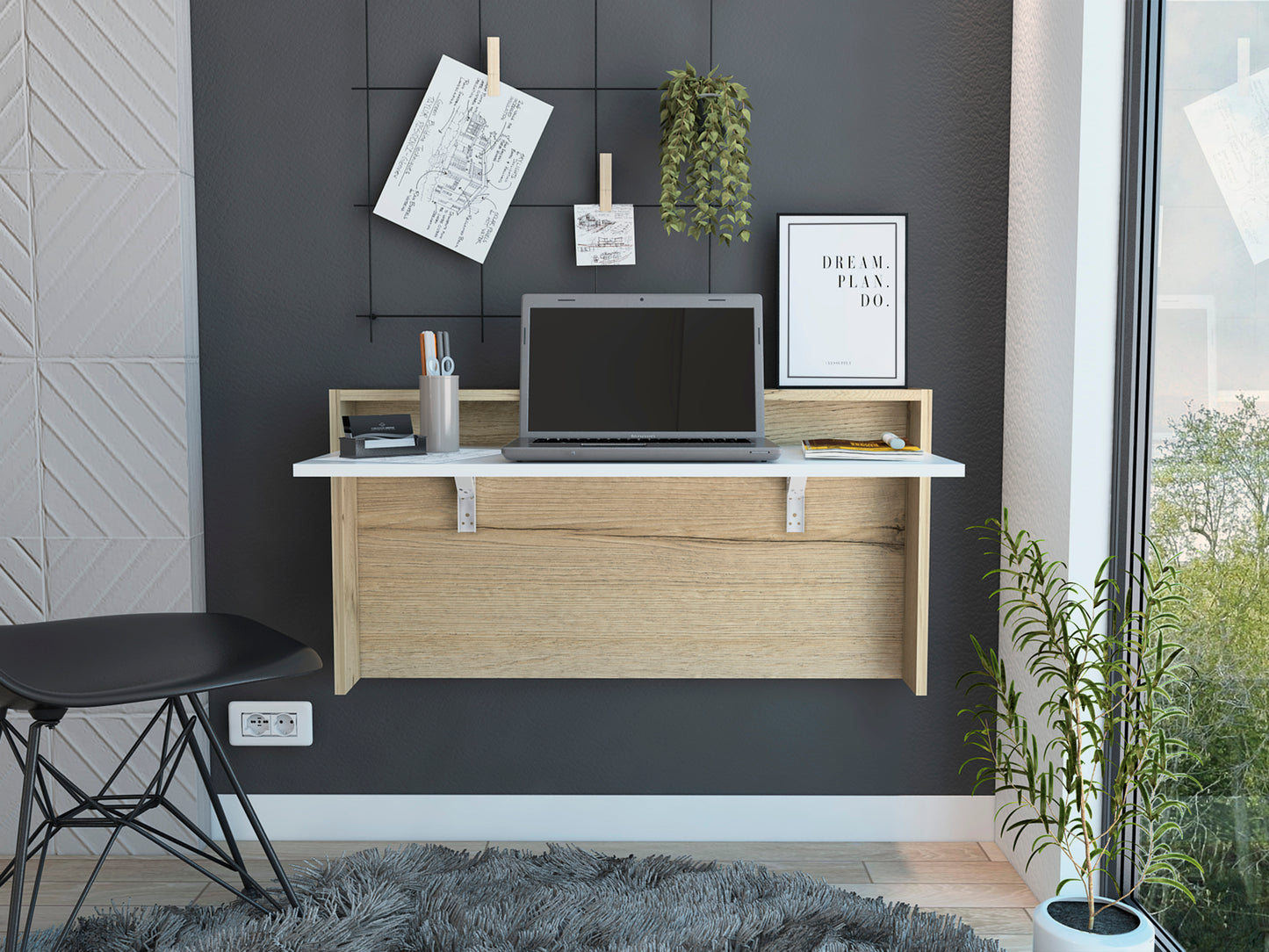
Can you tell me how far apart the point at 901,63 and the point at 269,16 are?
53.2 inches

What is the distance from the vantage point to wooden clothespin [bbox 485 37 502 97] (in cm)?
203

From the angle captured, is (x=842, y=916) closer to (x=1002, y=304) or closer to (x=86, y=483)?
(x=1002, y=304)

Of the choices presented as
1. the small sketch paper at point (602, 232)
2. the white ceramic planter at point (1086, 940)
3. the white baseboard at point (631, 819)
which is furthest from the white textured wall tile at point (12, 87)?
the white ceramic planter at point (1086, 940)

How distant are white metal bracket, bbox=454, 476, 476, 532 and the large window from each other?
51.0 inches

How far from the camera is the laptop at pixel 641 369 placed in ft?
6.32

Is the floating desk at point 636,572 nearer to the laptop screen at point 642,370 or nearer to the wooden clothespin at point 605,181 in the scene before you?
the laptop screen at point 642,370

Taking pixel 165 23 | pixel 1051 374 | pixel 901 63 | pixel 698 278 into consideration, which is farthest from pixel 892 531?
pixel 165 23

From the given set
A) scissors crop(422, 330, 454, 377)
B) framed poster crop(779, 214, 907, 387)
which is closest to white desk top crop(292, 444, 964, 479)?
scissors crop(422, 330, 454, 377)

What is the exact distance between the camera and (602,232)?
2096 mm

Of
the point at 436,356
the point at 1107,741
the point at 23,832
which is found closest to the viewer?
the point at 23,832

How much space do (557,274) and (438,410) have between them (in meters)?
0.43

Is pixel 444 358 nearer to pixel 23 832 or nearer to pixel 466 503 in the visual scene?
pixel 466 503

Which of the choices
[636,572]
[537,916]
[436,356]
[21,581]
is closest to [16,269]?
[21,581]

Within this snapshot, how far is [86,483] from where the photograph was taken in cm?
209
